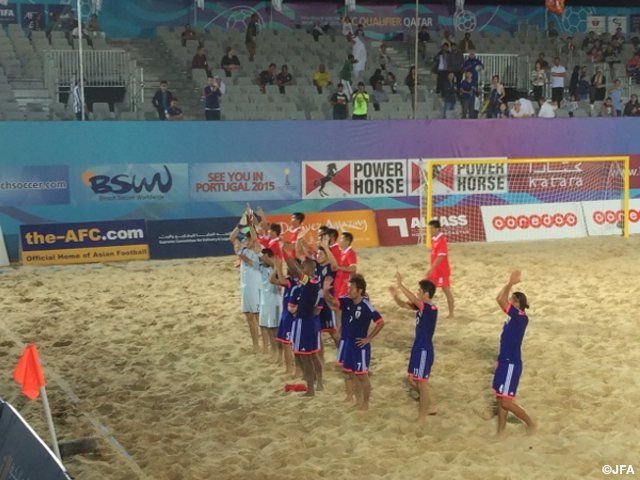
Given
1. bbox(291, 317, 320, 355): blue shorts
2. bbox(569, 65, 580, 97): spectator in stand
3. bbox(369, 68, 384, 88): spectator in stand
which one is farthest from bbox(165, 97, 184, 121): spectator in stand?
bbox(569, 65, 580, 97): spectator in stand

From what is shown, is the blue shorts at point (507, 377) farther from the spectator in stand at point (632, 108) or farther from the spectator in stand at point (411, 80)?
the spectator in stand at point (632, 108)

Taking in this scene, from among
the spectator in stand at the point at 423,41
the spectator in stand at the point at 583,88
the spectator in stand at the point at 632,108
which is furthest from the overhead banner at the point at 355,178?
the spectator in stand at the point at 632,108

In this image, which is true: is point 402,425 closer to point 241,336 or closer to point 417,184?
point 241,336

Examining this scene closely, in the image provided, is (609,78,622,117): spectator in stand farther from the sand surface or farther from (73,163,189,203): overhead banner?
(73,163,189,203): overhead banner

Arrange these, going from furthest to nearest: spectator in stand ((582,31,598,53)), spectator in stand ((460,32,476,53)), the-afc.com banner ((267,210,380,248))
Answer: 1. spectator in stand ((582,31,598,53))
2. spectator in stand ((460,32,476,53))
3. the-afc.com banner ((267,210,380,248))

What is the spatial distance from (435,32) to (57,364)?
20.8 metres

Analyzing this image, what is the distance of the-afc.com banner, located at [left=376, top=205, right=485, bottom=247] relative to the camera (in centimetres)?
2183

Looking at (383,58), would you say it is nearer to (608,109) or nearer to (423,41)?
(423,41)

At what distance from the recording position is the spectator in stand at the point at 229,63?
2348 cm

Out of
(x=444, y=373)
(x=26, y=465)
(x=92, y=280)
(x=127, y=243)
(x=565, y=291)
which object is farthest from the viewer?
(x=127, y=243)

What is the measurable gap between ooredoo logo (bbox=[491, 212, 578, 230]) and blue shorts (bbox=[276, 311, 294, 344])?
12.1 metres

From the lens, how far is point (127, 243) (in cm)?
1967

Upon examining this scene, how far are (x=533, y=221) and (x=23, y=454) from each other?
18.1 metres

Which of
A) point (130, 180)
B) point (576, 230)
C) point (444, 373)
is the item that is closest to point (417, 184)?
point (576, 230)
